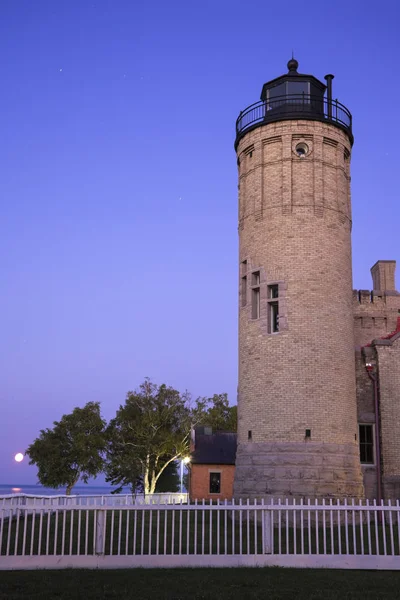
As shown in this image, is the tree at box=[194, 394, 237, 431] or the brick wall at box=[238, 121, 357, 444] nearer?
the brick wall at box=[238, 121, 357, 444]

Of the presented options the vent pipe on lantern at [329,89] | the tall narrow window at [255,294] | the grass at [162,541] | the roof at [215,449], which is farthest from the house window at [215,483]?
the vent pipe on lantern at [329,89]

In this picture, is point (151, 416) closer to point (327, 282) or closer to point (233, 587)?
point (327, 282)

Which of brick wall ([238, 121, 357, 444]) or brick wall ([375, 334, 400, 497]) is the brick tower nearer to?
brick wall ([238, 121, 357, 444])

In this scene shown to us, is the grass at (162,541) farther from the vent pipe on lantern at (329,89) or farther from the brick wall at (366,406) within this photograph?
the vent pipe on lantern at (329,89)

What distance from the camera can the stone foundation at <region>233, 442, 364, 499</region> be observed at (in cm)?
2202

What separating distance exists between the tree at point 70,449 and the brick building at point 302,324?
2250 centimetres

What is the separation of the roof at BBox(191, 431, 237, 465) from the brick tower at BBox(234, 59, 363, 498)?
61.3ft

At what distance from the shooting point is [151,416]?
48.6 meters

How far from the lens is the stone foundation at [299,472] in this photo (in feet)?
72.2

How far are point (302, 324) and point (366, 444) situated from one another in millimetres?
6617

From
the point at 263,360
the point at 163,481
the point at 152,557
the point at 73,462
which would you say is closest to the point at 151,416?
the point at 73,462

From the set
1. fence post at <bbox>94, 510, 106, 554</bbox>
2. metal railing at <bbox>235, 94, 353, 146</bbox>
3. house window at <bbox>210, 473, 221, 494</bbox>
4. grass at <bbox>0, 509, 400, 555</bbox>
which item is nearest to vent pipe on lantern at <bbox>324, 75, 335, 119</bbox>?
metal railing at <bbox>235, 94, 353, 146</bbox>

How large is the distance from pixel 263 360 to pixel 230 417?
41177 millimetres

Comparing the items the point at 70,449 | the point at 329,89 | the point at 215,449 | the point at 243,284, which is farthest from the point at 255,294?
the point at 70,449
